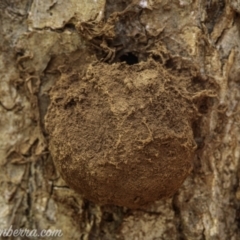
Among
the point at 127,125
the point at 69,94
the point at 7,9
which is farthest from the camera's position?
the point at 7,9

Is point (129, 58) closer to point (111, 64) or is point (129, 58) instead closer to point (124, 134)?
point (111, 64)

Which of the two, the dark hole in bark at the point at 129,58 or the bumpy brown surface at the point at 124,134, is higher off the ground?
the dark hole in bark at the point at 129,58

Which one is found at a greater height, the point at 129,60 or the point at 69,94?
the point at 129,60

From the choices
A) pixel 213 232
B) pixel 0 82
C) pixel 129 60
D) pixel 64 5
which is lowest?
pixel 213 232

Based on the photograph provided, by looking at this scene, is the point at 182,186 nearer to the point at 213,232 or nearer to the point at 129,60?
the point at 213,232

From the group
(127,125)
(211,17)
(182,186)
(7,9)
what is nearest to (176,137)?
(127,125)

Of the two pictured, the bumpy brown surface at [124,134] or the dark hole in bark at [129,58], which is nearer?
the bumpy brown surface at [124,134]

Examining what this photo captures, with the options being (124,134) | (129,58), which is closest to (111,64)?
(129,58)
